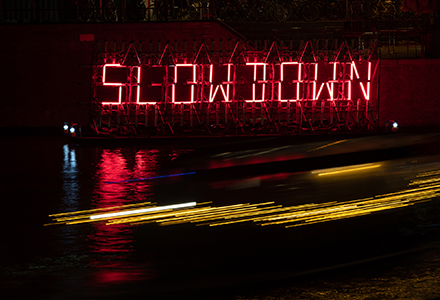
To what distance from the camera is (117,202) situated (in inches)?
328

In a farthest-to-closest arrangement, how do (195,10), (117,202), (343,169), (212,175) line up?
1. (195,10)
2. (343,169)
3. (212,175)
4. (117,202)

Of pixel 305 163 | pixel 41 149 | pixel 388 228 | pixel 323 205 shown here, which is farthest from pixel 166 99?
pixel 388 228

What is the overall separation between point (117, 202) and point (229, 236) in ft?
8.38

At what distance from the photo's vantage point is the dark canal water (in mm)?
4707

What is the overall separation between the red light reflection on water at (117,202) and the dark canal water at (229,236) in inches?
0.9

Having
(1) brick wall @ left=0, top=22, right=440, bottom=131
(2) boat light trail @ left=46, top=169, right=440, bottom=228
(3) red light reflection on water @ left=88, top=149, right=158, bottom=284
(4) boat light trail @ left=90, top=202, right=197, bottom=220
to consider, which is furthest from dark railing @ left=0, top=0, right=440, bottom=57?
(4) boat light trail @ left=90, top=202, right=197, bottom=220

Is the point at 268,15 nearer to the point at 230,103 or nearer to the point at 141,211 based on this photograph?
the point at 230,103

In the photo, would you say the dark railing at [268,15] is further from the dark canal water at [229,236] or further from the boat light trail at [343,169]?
the dark canal water at [229,236]

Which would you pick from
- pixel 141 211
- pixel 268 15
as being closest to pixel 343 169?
pixel 141 211

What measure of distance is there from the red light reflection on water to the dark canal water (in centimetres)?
2

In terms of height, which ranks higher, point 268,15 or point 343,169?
point 268,15

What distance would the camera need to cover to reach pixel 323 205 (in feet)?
25.7

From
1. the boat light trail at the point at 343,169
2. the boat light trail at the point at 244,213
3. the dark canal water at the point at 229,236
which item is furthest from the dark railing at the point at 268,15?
the boat light trail at the point at 244,213

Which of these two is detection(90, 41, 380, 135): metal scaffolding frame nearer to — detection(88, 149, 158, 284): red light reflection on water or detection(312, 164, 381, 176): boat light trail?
detection(88, 149, 158, 284): red light reflection on water
